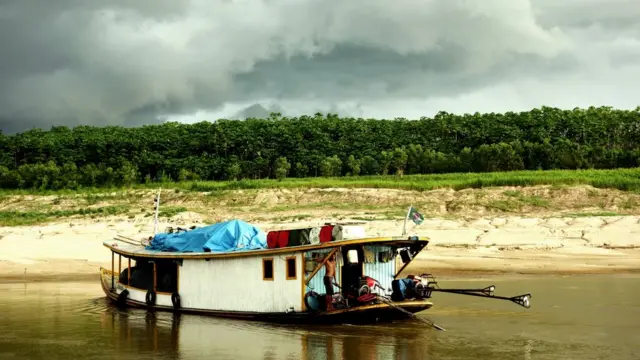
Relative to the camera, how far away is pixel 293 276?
2077cm

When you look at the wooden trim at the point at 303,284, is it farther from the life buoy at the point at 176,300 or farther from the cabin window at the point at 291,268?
the life buoy at the point at 176,300

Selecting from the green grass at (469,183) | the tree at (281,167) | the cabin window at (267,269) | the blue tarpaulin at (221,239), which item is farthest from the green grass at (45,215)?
the cabin window at (267,269)

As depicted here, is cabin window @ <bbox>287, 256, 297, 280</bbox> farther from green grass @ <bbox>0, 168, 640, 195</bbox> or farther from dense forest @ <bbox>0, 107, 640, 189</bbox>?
dense forest @ <bbox>0, 107, 640, 189</bbox>

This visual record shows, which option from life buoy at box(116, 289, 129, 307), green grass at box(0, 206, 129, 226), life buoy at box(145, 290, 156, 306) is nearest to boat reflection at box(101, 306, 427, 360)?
life buoy at box(145, 290, 156, 306)

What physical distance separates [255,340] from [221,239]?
16.5 ft

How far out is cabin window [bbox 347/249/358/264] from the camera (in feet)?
70.3

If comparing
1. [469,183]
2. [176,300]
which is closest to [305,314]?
[176,300]

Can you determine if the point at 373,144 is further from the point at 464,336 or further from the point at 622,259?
the point at 464,336

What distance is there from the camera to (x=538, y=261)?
1281 inches

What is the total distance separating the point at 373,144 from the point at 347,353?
2468 inches

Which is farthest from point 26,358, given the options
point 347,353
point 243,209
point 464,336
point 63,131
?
point 63,131

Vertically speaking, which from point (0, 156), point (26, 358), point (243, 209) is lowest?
point (26, 358)

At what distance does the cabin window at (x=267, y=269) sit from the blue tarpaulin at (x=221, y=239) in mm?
1336

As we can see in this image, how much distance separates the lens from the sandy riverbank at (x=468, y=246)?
3212cm
